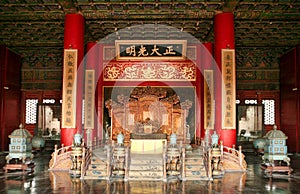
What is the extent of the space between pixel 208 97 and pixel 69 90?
5.14 m

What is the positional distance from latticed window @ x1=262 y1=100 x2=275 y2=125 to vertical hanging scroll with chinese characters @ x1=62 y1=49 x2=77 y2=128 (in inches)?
369

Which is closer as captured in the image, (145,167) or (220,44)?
(145,167)

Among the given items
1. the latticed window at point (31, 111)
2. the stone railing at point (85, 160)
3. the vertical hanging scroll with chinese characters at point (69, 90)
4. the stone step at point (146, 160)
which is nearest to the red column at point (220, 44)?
the stone step at point (146, 160)

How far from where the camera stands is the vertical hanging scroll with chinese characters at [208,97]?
1170 centimetres

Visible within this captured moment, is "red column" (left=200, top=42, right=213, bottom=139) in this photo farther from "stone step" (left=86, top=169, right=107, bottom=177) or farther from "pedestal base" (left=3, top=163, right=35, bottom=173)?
"pedestal base" (left=3, top=163, right=35, bottom=173)

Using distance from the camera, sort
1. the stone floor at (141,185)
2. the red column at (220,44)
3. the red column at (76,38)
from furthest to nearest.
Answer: the red column at (76,38) → the red column at (220,44) → the stone floor at (141,185)

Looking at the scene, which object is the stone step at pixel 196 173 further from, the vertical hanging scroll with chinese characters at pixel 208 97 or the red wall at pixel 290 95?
the red wall at pixel 290 95

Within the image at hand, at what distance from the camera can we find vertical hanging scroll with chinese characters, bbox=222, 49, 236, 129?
908 cm

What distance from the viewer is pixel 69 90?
→ 30.3 feet

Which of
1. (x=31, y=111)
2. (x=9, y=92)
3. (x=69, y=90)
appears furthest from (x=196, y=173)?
(x=31, y=111)

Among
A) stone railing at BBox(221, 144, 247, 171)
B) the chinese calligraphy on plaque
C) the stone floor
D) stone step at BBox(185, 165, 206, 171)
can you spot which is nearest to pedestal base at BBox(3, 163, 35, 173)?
the stone floor

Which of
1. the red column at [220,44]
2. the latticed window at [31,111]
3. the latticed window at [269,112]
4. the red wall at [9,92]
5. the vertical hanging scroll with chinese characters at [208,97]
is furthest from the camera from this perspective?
the latticed window at [31,111]

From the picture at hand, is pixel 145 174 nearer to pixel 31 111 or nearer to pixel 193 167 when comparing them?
pixel 193 167

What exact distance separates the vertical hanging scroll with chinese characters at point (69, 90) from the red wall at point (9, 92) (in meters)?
5.30
